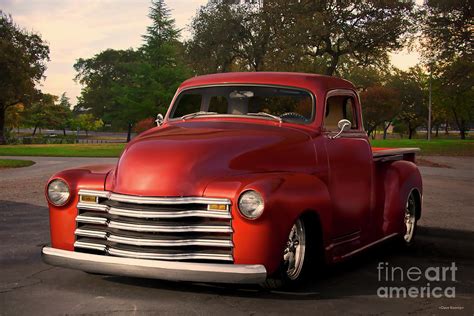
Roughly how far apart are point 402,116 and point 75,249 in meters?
93.3

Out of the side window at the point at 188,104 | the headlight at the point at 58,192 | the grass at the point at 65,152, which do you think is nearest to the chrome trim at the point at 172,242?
the headlight at the point at 58,192

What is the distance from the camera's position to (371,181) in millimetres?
7016

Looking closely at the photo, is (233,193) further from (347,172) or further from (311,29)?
(311,29)

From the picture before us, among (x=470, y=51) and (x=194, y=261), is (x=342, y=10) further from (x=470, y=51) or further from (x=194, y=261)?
(x=194, y=261)

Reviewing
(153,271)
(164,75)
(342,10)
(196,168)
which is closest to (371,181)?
(196,168)

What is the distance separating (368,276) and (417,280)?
456 mm

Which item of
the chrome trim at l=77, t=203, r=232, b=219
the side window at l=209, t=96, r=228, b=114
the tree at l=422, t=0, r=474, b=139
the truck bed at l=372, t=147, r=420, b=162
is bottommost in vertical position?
the chrome trim at l=77, t=203, r=232, b=219

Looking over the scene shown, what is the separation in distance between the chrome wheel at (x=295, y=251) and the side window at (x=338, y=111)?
133cm

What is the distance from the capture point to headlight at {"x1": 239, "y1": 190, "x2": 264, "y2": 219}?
5.02m

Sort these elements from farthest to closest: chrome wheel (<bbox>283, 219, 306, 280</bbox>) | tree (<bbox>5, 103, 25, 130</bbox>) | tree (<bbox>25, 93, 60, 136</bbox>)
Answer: tree (<bbox>25, 93, 60, 136</bbox>)
tree (<bbox>5, 103, 25, 130</bbox>)
chrome wheel (<bbox>283, 219, 306, 280</bbox>)

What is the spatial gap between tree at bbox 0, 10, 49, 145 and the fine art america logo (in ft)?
181

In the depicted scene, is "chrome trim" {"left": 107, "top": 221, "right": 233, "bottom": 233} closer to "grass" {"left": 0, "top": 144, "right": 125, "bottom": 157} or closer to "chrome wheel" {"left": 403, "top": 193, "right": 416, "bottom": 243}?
"chrome wheel" {"left": 403, "top": 193, "right": 416, "bottom": 243}

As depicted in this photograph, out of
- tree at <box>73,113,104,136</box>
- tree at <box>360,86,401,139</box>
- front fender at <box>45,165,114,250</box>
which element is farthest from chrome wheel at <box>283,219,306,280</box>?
tree at <box>73,113,104,136</box>

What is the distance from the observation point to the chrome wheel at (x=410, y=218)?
316 inches
